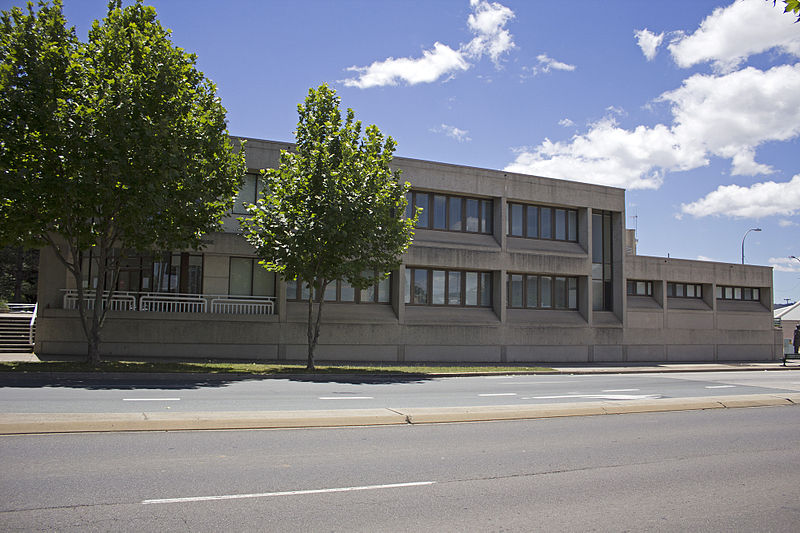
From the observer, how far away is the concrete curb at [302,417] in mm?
8898

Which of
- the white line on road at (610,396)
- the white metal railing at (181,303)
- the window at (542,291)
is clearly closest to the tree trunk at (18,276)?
the white metal railing at (181,303)

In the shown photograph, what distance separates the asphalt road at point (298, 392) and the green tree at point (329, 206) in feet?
13.8

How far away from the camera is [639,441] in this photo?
9.73 m

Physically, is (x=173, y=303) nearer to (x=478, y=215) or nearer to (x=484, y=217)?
(x=478, y=215)

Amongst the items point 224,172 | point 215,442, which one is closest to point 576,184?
point 224,172

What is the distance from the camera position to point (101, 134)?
58.4ft

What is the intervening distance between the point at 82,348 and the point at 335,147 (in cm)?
1228

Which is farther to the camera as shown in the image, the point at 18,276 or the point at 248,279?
the point at 18,276

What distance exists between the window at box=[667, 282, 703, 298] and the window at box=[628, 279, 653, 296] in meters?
2.00

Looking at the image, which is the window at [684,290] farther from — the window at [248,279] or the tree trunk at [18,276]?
the tree trunk at [18,276]

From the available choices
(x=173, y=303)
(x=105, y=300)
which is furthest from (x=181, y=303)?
(x=105, y=300)

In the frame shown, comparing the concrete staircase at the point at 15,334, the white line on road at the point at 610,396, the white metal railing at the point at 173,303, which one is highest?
the white metal railing at the point at 173,303

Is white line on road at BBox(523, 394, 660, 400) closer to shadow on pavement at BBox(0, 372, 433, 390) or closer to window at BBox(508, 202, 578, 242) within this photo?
shadow on pavement at BBox(0, 372, 433, 390)

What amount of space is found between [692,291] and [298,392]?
32.7 m
